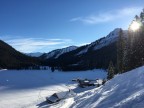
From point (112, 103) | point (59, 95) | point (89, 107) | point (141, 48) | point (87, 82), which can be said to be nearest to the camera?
point (112, 103)

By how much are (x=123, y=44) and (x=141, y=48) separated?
12.4m

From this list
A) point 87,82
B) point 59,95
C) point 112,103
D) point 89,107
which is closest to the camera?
point 112,103

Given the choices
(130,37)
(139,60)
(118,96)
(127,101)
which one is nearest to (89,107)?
(118,96)

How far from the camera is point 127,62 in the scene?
72.9 meters

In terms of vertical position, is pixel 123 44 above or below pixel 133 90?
above

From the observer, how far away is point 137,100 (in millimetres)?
14773

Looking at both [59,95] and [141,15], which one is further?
[141,15]

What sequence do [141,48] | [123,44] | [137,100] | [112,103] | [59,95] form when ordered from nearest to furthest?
[137,100] < [112,103] < [59,95] < [141,48] < [123,44]

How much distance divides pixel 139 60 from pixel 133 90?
181 feet

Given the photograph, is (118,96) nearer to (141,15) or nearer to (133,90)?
(133,90)

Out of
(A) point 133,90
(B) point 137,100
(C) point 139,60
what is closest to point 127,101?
(B) point 137,100

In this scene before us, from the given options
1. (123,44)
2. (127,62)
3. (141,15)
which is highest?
(141,15)

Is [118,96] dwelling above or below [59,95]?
above

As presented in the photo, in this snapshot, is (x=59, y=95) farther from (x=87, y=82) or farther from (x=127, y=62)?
(x=87, y=82)
